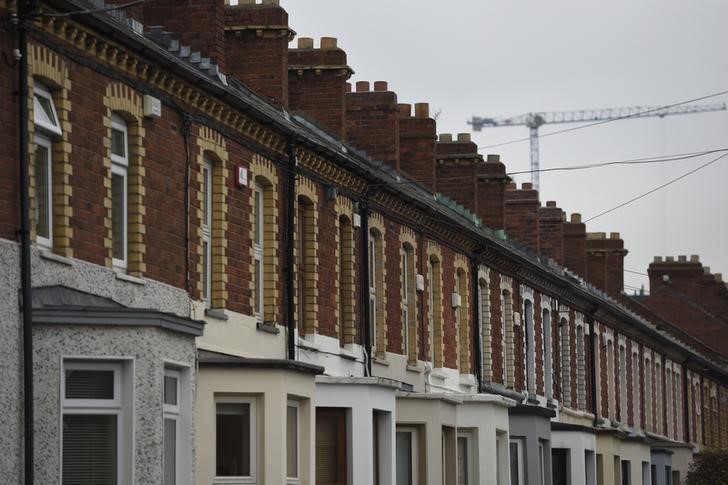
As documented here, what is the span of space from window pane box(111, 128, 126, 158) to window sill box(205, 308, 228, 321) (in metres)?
3.24

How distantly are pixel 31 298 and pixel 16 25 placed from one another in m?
3.06

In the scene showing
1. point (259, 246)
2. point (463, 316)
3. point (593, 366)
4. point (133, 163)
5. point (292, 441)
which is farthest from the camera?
point (593, 366)

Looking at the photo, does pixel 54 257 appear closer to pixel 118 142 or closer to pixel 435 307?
pixel 118 142

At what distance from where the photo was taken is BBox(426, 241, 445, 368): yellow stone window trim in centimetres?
3931

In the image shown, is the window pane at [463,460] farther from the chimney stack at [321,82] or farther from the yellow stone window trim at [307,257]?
the chimney stack at [321,82]

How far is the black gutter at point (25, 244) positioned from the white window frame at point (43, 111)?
2.13ft

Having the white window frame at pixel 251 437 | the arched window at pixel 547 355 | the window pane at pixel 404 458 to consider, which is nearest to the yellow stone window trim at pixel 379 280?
the window pane at pixel 404 458

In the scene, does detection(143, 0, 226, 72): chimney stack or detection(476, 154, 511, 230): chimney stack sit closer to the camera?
detection(143, 0, 226, 72): chimney stack

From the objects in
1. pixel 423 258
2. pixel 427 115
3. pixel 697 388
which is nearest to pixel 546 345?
pixel 427 115

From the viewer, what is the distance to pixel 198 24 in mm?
28922

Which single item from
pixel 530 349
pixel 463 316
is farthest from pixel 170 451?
pixel 530 349

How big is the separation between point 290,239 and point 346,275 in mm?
3793

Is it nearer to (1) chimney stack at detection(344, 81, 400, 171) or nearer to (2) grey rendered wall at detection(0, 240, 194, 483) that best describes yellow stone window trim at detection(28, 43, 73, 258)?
(2) grey rendered wall at detection(0, 240, 194, 483)

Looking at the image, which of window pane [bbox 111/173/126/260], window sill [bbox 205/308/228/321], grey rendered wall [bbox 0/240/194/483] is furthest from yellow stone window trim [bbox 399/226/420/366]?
grey rendered wall [bbox 0/240/194/483]
